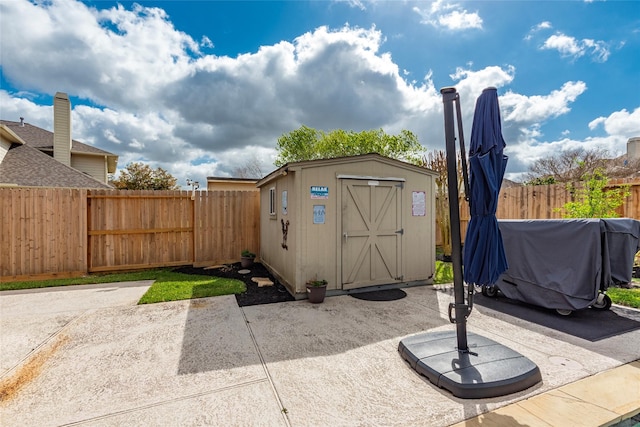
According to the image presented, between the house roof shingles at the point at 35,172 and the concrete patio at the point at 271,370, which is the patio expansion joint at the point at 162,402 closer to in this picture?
the concrete patio at the point at 271,370

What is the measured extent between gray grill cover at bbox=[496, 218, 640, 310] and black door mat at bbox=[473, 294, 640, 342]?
16 cm

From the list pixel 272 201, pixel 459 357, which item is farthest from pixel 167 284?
pixel 459 357

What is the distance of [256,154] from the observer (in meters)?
28.4

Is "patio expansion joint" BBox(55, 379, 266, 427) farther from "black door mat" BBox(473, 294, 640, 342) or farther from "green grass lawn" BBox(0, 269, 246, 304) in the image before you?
"black door mat" BBox(473, 294, 640, 342)

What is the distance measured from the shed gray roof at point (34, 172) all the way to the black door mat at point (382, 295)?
10436mm

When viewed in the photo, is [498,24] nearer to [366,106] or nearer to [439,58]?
[439,58]

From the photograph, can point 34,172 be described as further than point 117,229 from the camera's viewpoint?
Yes

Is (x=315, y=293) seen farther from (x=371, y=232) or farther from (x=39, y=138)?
(x=39, y=138)

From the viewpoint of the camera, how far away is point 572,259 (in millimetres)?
3883

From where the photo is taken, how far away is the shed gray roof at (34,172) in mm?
8734

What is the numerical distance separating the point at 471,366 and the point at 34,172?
13.4 meters

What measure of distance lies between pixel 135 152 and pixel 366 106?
19.0m

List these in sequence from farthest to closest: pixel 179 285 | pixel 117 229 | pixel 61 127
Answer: pixel 61 127 → pixel 117 229 → pixel 179 285

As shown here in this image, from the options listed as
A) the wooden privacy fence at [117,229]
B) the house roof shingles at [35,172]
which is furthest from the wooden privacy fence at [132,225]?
the house roof shingles at [35,172]
